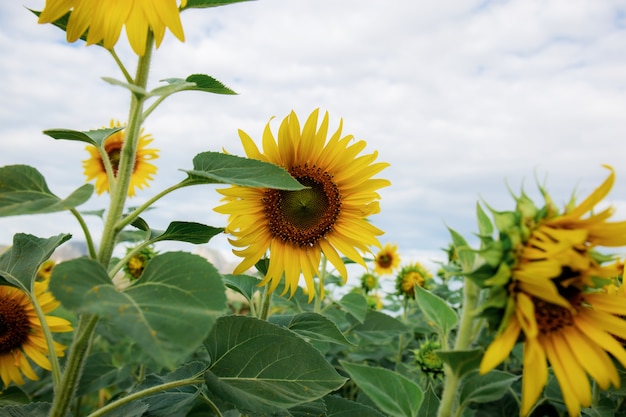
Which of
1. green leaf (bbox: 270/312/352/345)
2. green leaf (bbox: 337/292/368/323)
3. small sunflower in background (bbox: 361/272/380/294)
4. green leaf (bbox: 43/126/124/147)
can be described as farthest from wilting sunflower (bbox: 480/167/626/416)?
small sunflower in background (bbox: 361/272/380/294)

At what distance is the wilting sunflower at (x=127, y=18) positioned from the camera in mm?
1454

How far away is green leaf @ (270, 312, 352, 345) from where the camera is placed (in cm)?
193

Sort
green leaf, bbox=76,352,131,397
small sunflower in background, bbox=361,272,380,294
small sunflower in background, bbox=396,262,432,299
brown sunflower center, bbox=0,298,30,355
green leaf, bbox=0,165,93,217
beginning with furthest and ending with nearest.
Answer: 1. small sunflower in background, bbox=361,272,380,294
2. small sunflower in background, bbox=396,262,432,299
3. green leaf, bbox=76,352,131,397
4. brown sunflower center, bbox=0,298,30,355
5. green leaf, bbox=0,165,93,217

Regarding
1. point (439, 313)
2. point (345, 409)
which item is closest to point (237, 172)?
point (439, 313)

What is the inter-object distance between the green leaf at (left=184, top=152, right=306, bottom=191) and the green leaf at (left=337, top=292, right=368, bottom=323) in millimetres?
1600

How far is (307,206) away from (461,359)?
3.76 feet

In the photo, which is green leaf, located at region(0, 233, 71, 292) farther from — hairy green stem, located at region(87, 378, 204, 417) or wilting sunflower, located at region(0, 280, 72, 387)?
wilting sunflower, located at region(0, 280, 72, 387)

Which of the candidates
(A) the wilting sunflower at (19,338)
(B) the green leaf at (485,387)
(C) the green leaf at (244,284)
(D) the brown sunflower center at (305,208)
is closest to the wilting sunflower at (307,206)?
(D) the brown sunflower center at (305,208)

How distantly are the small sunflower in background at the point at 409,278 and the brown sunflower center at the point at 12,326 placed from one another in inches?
113

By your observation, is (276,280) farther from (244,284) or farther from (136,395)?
(136,395)

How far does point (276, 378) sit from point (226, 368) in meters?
0.15

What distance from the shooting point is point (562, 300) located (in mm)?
1126

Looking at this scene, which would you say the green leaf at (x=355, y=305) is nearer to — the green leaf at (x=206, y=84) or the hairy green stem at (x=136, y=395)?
→ the hairy green stem at (x=136, y=395)

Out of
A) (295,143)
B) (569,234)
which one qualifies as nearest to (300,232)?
(295,143)
